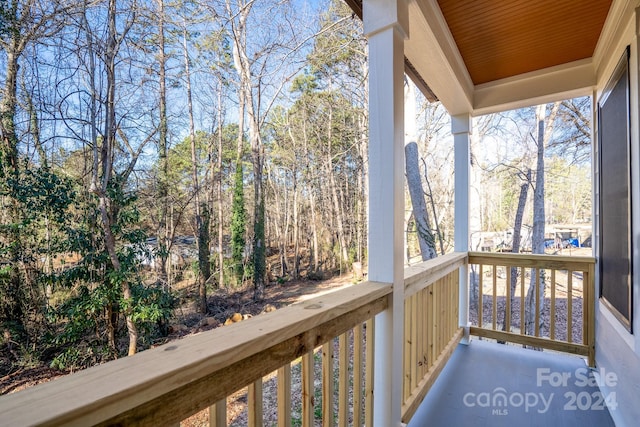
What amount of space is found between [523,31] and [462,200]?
1456 mm

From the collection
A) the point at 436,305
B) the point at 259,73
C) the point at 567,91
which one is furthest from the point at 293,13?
the point at 436,305

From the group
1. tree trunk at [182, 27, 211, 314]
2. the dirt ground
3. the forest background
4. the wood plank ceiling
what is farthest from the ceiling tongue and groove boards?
the dirt ground

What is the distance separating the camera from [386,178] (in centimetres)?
141

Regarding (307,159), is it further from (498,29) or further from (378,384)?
(378,384)

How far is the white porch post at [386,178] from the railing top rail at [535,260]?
1.85 m

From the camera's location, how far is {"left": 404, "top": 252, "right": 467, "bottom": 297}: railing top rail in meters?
1.68

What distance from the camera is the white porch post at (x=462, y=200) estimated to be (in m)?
2.92

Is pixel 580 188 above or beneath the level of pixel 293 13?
beneath

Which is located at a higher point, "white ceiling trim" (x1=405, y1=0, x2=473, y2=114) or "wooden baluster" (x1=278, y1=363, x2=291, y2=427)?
"white ceiling trim" (x1=405, y1=0, x2=473, y2=114)

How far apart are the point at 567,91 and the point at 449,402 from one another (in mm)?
2713

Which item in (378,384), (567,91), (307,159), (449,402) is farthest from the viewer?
Result: (307,159)

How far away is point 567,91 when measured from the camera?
101 inches

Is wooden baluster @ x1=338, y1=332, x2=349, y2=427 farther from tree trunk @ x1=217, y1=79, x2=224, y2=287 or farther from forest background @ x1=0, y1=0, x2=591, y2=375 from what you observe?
tree trunk @ x1=217, y1=79, x2=224, y2=287

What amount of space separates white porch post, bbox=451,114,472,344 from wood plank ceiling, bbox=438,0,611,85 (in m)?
0.55
